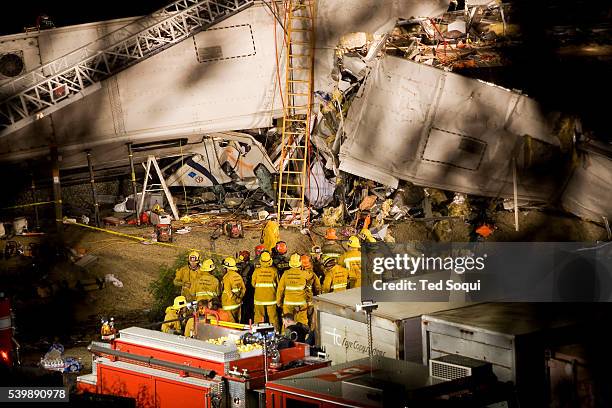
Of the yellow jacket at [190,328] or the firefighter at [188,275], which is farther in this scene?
A: the firefighter at [188,275]

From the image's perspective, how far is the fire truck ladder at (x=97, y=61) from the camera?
74.8 ft

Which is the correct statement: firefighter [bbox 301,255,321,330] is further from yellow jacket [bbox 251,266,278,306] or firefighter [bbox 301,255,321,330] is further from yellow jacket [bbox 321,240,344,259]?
yellow jacket [bbox 321,240,344,259]

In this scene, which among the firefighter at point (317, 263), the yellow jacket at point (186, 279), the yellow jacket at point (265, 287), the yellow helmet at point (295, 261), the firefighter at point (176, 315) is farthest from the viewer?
the firefighter at point (317, 263)

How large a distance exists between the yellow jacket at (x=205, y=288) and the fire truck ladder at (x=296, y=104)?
7.33m

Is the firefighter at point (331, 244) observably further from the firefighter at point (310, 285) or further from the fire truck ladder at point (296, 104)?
the firefighter at point (310, 285)

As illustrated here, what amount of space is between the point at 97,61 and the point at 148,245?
14.3 feet

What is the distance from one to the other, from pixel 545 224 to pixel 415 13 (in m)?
6.26

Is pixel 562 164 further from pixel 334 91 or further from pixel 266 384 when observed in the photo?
pixel 266 384

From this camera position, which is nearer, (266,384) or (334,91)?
(266,384)

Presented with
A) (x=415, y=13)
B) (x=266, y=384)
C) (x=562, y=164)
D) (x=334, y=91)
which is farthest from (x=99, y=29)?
(x=266, y=384)

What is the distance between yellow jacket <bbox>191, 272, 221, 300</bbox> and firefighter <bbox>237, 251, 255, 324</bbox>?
2.88 feet

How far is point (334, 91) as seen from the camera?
79.9 feet

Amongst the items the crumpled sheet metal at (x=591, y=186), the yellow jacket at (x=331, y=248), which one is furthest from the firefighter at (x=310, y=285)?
the crumpled sheet metal at (x=591, y=186)

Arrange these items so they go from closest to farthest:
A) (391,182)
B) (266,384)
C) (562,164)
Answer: (266,384)
(562,164)
(391,182)
